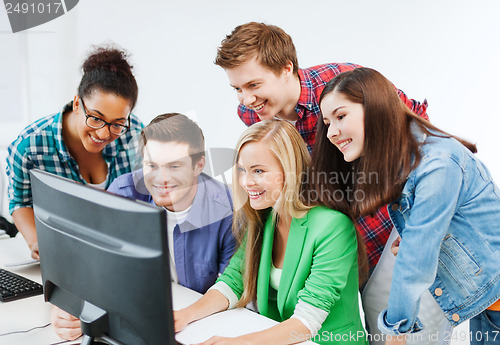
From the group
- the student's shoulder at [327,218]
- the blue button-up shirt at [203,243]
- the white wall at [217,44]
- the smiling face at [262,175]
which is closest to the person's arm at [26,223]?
the blue button-up shirt at [203,243]

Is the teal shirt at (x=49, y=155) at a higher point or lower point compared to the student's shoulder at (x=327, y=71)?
lower

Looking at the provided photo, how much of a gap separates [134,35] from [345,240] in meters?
2.70

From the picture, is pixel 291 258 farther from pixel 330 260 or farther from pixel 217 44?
pixel 217 44

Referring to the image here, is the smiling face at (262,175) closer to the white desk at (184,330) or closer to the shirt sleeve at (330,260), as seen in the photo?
the shirt sleeve at (330,260)

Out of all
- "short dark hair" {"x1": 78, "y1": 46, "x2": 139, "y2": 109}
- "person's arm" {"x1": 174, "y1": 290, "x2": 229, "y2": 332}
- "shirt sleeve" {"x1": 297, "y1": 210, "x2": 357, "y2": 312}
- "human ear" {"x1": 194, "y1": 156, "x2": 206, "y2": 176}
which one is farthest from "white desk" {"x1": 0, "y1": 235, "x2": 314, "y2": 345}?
"short dark hair" {"x1": 78, "y1": 46, "x2": 139, "y2": 109}

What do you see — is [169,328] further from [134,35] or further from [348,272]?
[134,35]

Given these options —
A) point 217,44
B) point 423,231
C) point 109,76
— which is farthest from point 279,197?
point 217,44

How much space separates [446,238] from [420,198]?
0.64 ft

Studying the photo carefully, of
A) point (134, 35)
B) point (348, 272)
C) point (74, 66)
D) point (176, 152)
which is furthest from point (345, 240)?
point (74, 66)

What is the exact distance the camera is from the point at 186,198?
175 cm

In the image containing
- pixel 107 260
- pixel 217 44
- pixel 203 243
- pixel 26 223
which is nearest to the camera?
pixel 107 260

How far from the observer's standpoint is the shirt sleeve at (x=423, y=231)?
3.99ft

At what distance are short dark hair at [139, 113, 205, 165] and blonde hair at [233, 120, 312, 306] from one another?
29 centimetres

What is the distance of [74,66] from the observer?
383 cm
